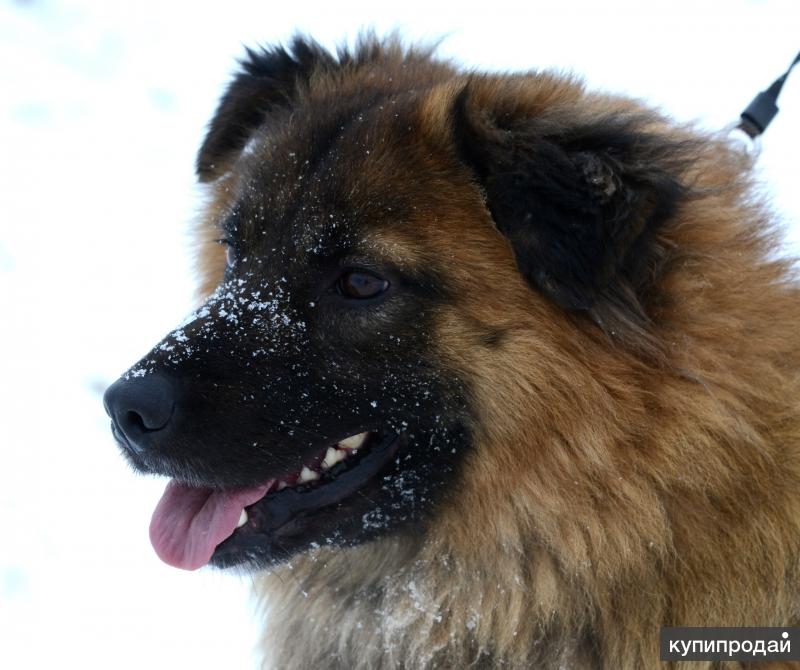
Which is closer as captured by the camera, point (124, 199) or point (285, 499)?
point (285, 499)

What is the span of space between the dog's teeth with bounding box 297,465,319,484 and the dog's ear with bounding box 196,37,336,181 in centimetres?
167

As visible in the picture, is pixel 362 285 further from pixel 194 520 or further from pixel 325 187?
pixel 194 520

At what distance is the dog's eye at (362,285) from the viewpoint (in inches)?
112

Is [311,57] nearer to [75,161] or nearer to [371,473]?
[371,473]

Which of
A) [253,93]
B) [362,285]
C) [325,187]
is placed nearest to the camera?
[362,285]

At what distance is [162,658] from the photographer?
4.26 metres

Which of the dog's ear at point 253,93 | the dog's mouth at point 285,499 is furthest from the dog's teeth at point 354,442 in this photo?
the dog's ear at point 253,93

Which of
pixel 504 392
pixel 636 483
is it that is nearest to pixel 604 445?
pixel 636 483

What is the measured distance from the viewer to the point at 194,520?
10.1 ft

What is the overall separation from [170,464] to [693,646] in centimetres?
165

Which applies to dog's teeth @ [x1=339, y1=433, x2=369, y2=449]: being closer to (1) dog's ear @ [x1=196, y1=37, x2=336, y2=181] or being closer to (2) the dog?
(2) the dog

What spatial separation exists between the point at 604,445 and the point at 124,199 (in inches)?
226

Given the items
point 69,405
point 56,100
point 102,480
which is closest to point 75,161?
point 56,100

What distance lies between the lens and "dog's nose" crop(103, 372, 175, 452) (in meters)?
2.74
